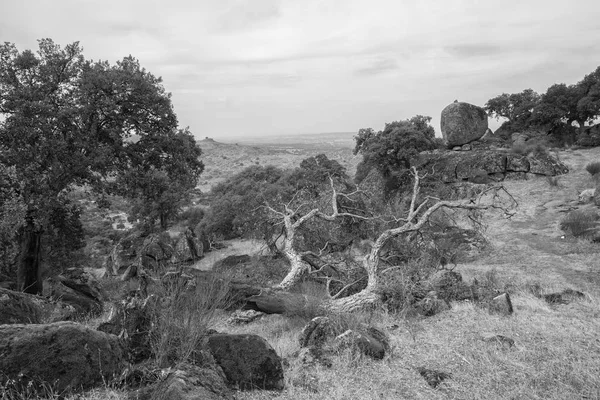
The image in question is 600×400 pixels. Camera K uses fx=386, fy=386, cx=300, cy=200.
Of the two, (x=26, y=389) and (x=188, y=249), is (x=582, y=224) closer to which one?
(x=26, y=389)

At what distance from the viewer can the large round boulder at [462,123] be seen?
Result: 2489 centimetres

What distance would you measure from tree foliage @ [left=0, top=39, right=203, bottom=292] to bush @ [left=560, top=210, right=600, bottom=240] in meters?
14.4

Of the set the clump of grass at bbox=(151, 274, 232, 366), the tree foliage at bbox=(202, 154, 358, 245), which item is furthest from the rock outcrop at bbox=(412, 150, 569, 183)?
the clump of grass at bbox=(151, 274, 232, 366)

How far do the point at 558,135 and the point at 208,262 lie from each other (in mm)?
27717

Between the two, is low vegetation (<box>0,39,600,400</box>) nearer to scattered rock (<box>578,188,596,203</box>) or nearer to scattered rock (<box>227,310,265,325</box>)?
scattered rock (<box>227,310,265,325</box>)

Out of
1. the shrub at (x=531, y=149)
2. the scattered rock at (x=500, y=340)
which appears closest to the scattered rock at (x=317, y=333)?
the scattered rock at (x=500, y=340)

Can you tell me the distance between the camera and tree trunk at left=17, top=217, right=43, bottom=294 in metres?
11.0

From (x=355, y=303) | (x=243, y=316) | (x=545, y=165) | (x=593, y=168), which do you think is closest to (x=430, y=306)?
(x=355, y=303)

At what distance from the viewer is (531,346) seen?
5.43 m

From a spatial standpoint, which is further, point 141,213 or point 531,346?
point 141,213

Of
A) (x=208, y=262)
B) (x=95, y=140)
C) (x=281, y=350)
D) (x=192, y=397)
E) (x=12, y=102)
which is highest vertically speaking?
(x=12, y=102)

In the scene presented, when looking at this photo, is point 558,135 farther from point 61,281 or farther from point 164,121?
point 61,281

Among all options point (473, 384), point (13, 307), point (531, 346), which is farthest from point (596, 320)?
point (13, 307)

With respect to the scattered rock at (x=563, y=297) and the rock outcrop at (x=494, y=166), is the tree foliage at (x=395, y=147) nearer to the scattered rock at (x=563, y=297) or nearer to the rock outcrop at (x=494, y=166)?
the rock outcrop at (x=494, y=166)
